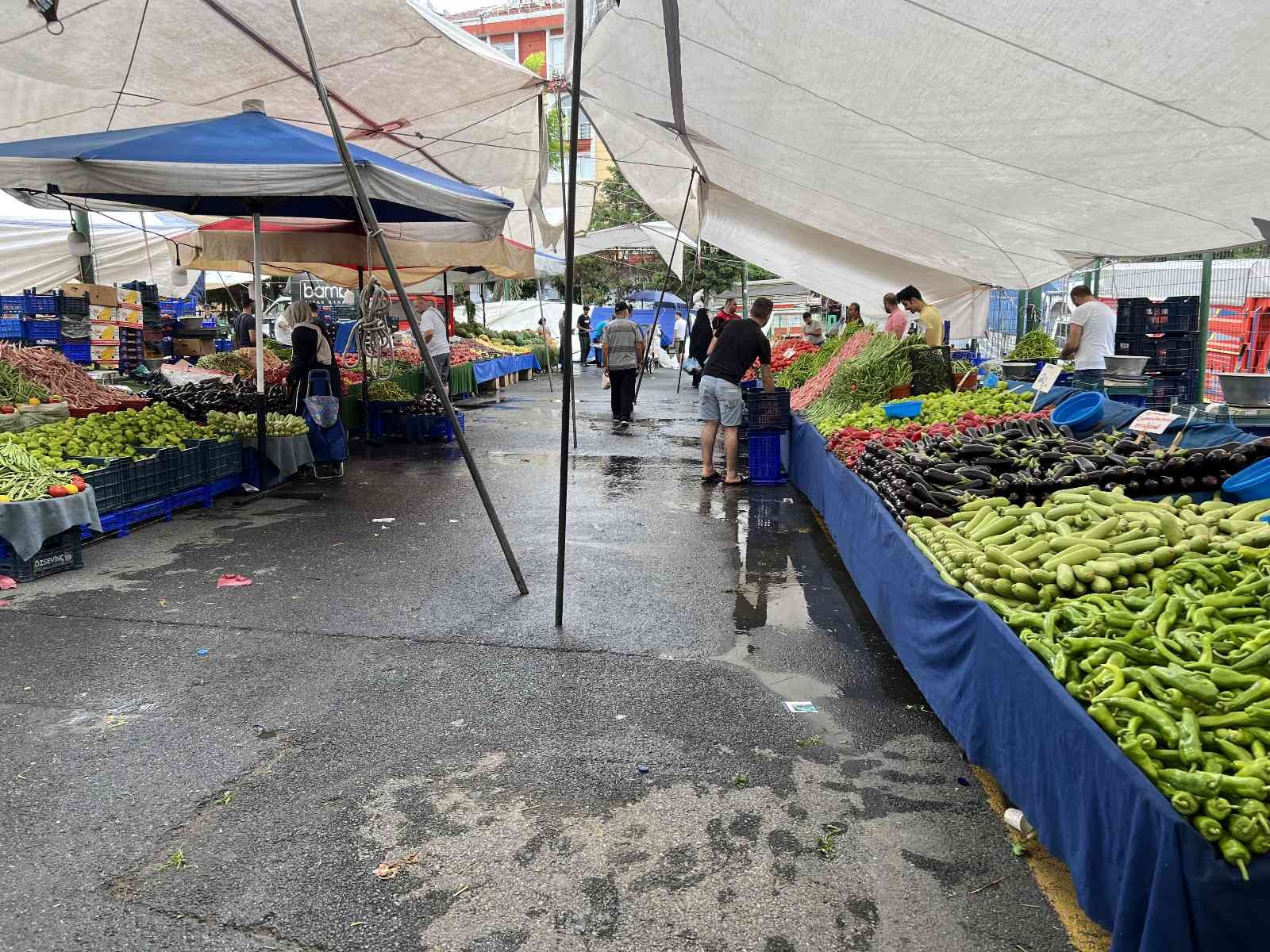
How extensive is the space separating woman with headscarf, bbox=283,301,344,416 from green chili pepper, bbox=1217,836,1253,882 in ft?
33.6

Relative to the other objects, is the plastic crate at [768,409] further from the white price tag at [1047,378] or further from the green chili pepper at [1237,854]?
the green chili pepper at [1237,854]

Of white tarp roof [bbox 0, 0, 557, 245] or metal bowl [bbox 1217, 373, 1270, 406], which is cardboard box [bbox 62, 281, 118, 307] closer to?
white tarp roof [bbox 0, 0, 557, 245]

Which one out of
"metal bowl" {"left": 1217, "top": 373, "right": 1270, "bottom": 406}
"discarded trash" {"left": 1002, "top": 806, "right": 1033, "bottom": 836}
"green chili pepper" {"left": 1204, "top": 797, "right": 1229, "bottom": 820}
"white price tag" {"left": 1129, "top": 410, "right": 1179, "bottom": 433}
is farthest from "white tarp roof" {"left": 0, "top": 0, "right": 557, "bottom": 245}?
"green chili pepper" {"left": 1204, "top": 797, "right": 1229, "bottom": 820}

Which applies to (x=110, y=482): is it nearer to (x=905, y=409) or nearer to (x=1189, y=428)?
(x=905, y=409)

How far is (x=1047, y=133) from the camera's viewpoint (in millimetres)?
5305

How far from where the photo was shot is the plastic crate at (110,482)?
7.64 meters

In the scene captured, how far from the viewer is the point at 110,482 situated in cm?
784

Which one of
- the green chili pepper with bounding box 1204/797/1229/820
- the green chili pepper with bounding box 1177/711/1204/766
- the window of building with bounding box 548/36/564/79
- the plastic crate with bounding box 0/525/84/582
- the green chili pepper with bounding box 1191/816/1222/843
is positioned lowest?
the plastic crate with bounding box 0/525/84/582

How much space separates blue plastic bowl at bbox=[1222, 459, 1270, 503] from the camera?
15.3 ft

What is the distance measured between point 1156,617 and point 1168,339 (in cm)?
952

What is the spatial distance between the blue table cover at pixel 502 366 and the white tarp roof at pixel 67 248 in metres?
6.91

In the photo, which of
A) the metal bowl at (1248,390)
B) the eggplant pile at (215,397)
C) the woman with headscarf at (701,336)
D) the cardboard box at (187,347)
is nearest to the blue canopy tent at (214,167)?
the eggplant pile at (215,397)

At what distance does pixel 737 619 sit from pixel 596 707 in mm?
1750

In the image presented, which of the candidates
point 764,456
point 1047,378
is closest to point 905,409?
point 1047,378
